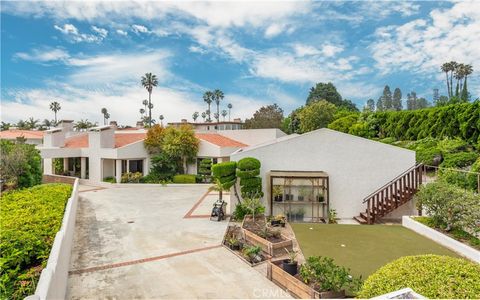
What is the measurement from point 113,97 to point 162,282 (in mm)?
24092

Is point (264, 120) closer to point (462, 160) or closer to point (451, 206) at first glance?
point (462, 160)

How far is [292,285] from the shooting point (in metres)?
7.66

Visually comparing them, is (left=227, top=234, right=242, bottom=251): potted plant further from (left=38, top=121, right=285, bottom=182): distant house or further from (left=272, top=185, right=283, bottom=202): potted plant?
(left=38, top=121, right=285, bottom=182): distant house

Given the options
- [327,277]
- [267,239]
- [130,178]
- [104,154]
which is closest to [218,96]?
[104,154]

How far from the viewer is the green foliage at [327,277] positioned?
23.2 feet

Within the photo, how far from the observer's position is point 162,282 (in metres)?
8.34

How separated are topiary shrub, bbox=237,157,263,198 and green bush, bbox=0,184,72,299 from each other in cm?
802

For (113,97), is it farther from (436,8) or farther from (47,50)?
(436,8)

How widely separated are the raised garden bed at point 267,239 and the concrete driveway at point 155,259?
1.14m

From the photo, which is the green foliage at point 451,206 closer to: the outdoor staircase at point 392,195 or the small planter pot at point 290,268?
the outdoor staircase at point 392,195

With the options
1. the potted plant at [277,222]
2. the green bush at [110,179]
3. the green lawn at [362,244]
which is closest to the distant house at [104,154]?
the green bush at [110,179]

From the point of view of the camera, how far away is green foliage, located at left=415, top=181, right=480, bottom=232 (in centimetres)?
1082

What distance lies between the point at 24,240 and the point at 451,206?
45.4 feet

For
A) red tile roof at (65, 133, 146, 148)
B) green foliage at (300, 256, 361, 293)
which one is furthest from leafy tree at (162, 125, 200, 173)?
green foliage at (300, 256, 361, 293)
